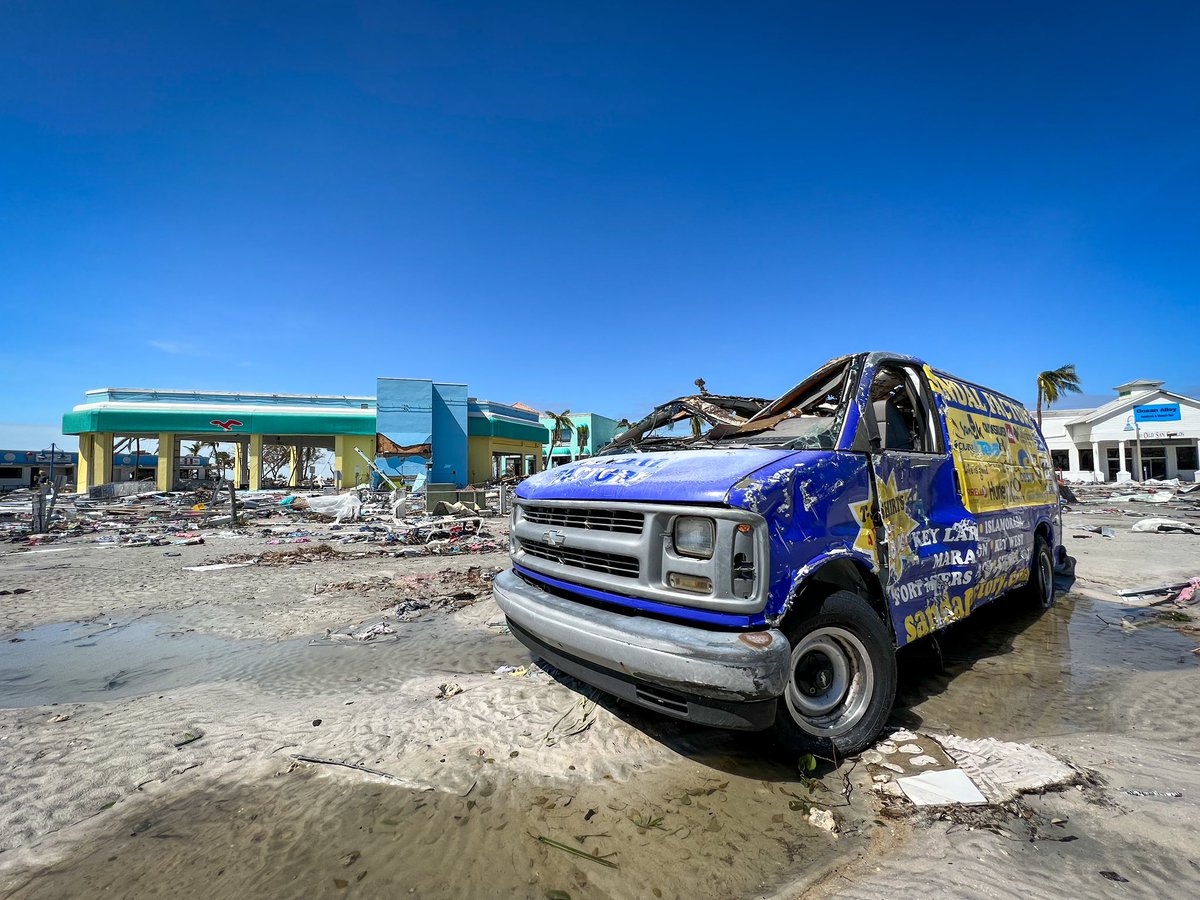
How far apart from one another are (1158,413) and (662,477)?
5371 cm

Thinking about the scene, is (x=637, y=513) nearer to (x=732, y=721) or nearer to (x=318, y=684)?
(x=732, y=721)

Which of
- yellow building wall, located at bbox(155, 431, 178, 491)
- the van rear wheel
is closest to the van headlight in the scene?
the van rear wheel

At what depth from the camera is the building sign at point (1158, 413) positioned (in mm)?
38656

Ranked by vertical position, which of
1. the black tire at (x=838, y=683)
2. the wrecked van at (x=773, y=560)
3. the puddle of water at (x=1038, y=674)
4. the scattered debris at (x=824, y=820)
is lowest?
the puddle of water at (x=1038, y=674)

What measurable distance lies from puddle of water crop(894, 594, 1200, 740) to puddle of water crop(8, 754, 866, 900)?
4.61 ft

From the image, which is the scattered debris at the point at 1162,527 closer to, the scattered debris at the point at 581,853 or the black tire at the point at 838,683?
the black tire at the point at 838,683

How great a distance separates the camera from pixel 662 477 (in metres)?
2.73

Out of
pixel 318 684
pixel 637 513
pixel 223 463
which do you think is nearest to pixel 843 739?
pixel 637 513

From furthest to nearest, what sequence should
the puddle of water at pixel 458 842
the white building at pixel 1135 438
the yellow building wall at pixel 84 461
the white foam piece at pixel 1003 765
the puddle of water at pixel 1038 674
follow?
the white building at pixel 1135 438, the yellow building wall at pixel 84 461, the puddle of water at pixel 1038 674, the white foam piece at pixel 1003 765, the puddle of water at pixel 458 842

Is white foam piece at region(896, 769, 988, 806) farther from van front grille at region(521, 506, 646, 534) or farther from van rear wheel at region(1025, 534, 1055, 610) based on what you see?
van rear wheel at region(1025, 534, 1055, 610)

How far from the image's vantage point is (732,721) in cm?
230

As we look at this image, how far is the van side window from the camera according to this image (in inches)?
A: 143

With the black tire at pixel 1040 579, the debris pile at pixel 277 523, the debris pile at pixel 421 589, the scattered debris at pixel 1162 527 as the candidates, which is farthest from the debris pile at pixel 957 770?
the scattered debris at pixel 1162 527

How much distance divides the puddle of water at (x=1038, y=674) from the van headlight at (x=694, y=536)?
188 centimetres
